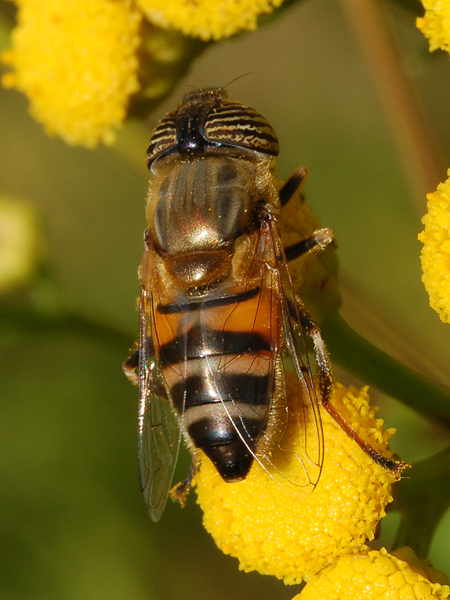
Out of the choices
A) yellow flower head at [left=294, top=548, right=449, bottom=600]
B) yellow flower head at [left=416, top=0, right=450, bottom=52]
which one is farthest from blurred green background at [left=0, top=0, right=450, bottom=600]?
yellow flower head at [left=294, top=548, right=449, bottom=600]

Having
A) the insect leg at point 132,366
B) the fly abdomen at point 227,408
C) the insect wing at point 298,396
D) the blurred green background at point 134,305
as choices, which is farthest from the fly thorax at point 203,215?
the blurred green background at point 134,305

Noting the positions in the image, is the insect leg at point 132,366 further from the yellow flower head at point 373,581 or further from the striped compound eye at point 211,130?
the yellow flower head at point 373,581

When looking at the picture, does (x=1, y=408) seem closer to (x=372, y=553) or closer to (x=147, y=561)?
(x=147, y=561)

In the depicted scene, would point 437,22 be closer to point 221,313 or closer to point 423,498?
point 221,313

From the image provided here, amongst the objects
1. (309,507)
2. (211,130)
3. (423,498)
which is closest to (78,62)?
(211,130)

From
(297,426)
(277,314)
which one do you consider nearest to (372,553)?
(297,426)

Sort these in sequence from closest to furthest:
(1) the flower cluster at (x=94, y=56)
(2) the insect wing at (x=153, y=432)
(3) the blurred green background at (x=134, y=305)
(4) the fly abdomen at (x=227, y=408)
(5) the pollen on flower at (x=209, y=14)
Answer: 1. (4) the fly abdomen at (x=227, y=408)
2. (2) the insect wing at (x=153, y=432)
3. (5) the pollen on flower at (x=209, y=14)
4. (1) the flower cluster at (x=94, y=56)
5. (3) the blurred green background at (x=134, y=305)

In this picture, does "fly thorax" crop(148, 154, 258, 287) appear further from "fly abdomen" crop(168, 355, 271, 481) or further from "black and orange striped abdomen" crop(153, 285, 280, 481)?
"fly abdomen" crop(168, 355, 271, 481)
